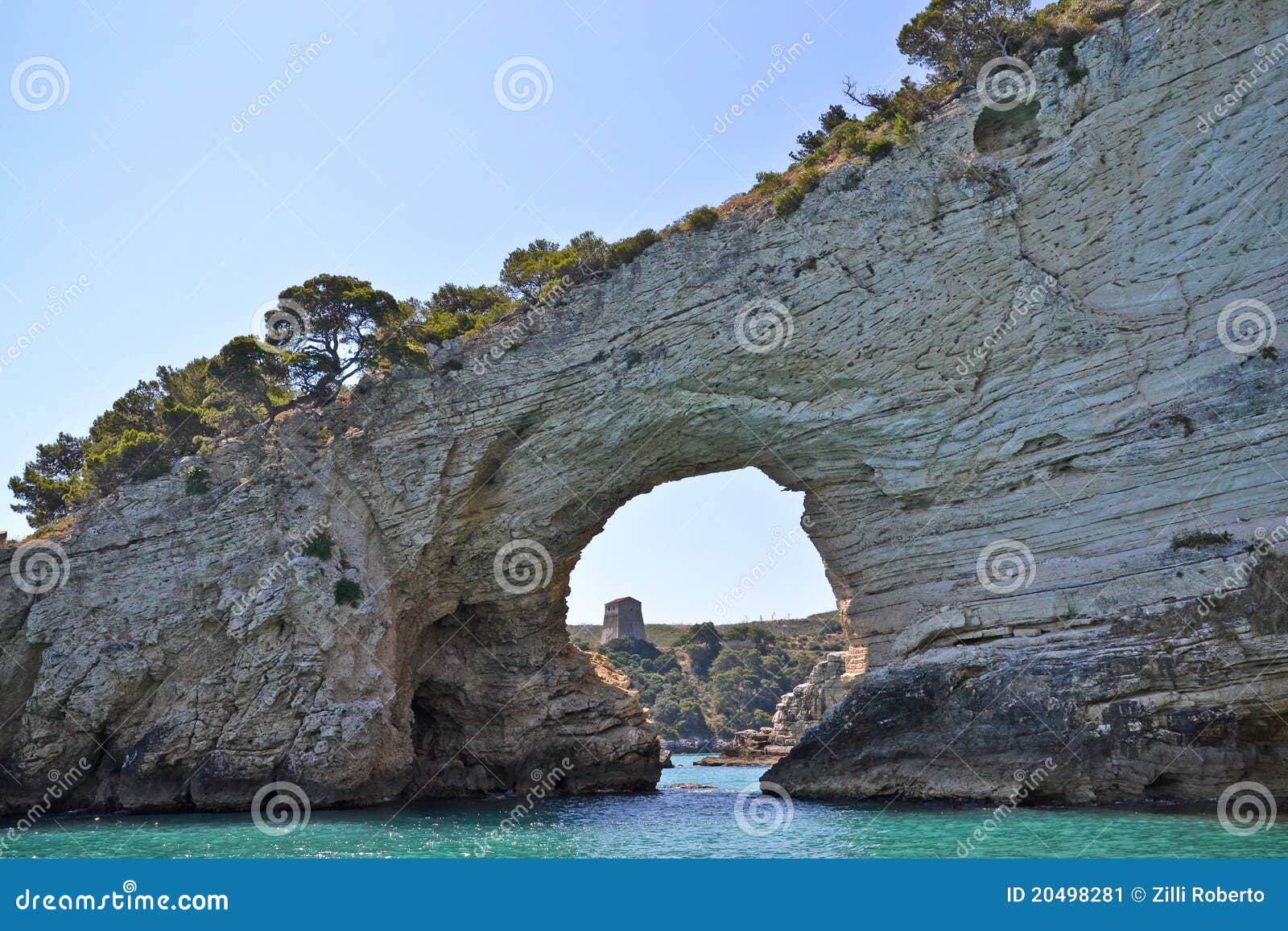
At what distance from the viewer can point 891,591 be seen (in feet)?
85.0

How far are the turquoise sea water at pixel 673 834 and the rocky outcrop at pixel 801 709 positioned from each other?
24.9ft

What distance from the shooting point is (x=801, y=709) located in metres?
42.2

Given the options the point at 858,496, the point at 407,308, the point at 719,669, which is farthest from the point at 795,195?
the point at 719,669

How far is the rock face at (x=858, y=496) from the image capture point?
2072 centimetres

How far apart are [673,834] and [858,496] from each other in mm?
11628

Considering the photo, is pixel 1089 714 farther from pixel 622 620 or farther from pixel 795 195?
pixel 622 620

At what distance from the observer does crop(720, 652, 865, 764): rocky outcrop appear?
1233 inches

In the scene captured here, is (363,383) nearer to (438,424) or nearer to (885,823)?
(438,424)

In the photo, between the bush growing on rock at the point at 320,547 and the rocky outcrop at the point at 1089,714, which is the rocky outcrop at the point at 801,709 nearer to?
the rocky outcrop at the point at 1089,714

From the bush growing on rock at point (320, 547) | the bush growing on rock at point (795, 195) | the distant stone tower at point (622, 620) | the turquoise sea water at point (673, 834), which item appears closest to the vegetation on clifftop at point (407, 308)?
the bush growing on rock at point (795, 195)

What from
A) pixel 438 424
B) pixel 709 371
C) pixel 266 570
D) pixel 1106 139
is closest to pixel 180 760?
pixel 266 570

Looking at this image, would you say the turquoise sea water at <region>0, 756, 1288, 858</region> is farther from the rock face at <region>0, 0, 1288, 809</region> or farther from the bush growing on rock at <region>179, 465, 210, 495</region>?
the bush growing on rock at <region>179, 465, 210, 495</region>

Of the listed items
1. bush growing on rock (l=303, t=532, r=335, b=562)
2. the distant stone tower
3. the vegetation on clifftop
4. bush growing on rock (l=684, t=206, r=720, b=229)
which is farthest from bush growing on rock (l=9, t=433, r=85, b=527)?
the distant stone tower

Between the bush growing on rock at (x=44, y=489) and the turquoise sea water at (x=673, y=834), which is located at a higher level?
the bush growing on rock at (x=44, y=489)
